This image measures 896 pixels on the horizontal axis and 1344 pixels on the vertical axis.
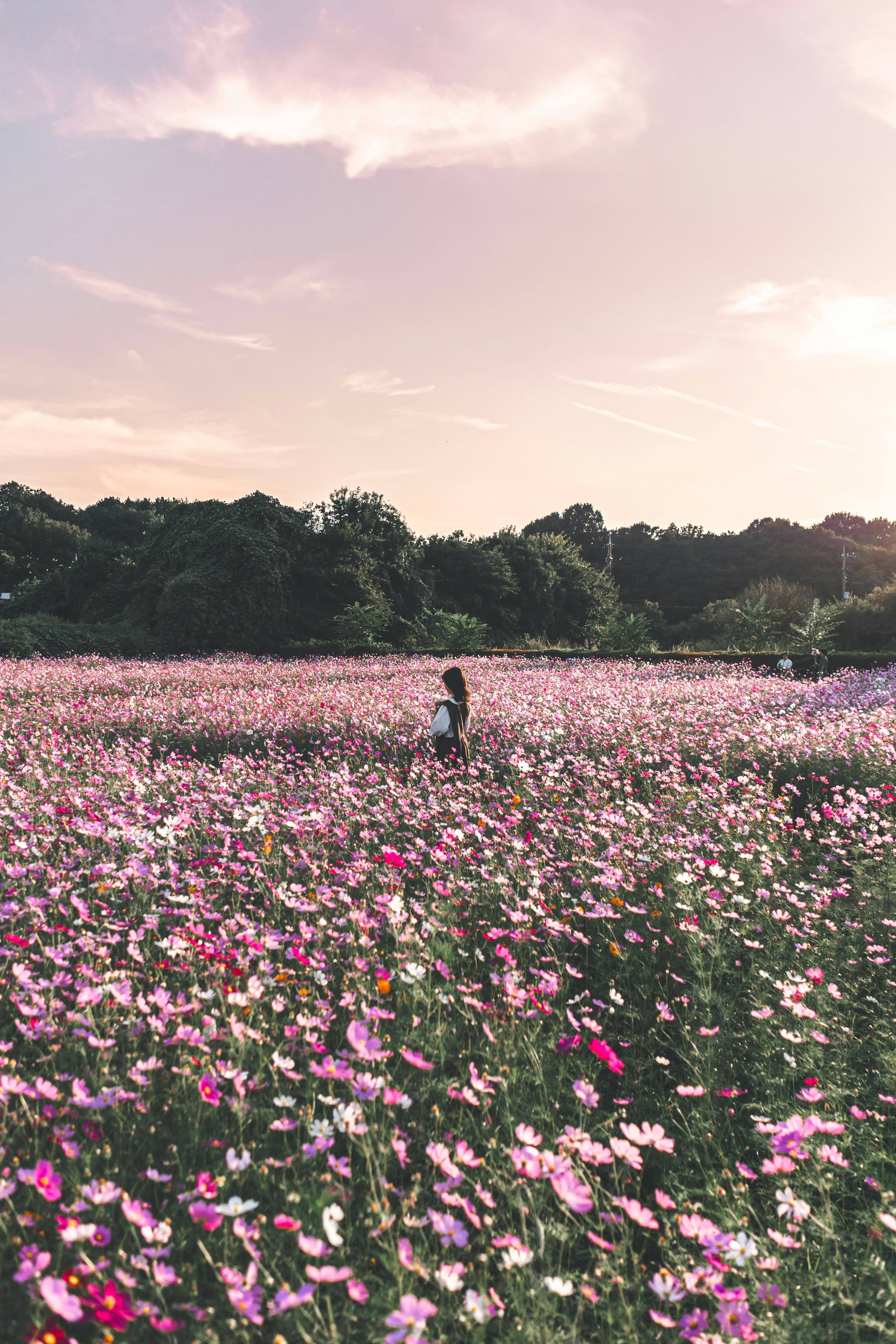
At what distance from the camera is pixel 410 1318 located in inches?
59.4

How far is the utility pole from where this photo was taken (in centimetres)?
5022

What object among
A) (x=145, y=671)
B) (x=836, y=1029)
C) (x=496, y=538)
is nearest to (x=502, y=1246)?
(x=836, y=1029)

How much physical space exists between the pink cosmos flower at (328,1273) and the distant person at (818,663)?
725 inches

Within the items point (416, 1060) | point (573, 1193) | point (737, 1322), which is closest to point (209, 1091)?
point (416, 1060)

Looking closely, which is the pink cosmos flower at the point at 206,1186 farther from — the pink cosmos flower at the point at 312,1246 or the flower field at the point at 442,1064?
the pink cosmos flower at the point at 312,1246

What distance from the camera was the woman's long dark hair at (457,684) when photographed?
22.3 ft

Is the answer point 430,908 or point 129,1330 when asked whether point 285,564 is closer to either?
point 430,908

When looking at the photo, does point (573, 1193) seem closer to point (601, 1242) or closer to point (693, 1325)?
point (601, 1242)

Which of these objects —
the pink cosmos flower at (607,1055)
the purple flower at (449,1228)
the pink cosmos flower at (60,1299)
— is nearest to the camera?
the pink cosmos flower at (60,1299)

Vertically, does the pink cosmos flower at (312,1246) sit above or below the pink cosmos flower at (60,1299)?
below

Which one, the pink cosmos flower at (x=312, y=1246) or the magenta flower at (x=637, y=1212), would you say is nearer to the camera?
the pink cosmos flower at (x=312, y=1246)

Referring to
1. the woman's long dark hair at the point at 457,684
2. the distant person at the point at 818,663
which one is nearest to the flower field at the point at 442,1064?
the woman's long dark hair at the point at 457,684

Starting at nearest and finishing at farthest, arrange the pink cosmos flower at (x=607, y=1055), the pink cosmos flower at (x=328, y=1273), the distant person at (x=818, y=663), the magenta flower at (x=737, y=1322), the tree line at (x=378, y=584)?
the pink cosmos flower at (x=328, y=1273) → the magenta flower at (x=737, y=1322) → the pink cosmos flower at (x=607, y=1055) → the distant person at (x=818, y=663) → the tree line at (x=378, y=584)

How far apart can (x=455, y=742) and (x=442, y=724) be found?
219 millimetres
